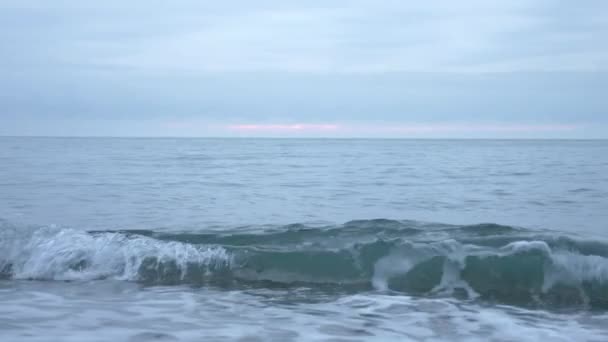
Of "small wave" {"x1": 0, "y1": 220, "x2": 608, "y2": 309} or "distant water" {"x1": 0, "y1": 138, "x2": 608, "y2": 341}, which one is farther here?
"small wave" {"x1": 0, "y1": 220, "x2": 608, "y2": 309}

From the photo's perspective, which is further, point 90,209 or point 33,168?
point 33,168

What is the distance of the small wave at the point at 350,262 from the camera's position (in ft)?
25.9

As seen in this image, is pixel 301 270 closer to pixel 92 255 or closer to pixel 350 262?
pixel 350 262

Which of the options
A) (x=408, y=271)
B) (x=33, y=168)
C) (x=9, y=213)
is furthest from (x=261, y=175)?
(x=408, y=271)

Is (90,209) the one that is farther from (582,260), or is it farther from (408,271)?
(582,260)

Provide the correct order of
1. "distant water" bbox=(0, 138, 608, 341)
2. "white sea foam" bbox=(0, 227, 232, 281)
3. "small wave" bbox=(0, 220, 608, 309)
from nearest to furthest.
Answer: "distant water" bbox=(0, 138, 608, 341) < "small wave" bbox=(0, 220, 608, 309) < "white sea foam" bbox=(0, 227, 232, 281)

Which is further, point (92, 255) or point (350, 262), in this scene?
point (92, 255)

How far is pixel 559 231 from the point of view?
35.5 feet

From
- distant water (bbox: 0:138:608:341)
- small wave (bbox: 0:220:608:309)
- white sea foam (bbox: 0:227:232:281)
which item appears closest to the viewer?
distant water (bbox: 0:138:608:341)

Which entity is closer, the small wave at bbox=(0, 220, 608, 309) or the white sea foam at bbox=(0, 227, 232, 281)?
the small wave at bbox=(0, 220, 608, 309)

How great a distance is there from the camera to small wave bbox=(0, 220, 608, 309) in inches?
311

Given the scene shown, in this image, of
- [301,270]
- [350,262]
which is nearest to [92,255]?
[301,270]

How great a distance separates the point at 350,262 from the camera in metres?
8.66

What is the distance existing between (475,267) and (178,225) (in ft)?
18.6
